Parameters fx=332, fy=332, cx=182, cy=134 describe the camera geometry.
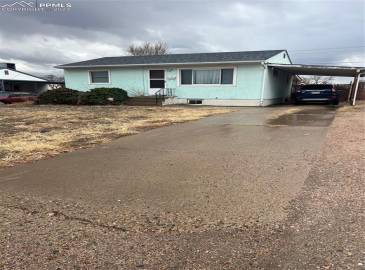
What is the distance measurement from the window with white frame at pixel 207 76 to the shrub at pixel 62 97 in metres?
7.01

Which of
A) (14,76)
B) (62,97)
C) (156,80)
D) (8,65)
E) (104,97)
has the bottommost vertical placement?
(62,97)

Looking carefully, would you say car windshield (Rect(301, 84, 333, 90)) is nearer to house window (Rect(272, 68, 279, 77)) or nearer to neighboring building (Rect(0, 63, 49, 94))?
house window (Rect(272, 68, 279, 77))

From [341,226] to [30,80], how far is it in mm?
47903

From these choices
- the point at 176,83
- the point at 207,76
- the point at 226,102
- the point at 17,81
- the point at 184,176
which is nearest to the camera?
the point at 184,176

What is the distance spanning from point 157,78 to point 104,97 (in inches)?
148

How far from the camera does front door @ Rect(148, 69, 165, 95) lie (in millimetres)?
22053

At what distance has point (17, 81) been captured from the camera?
44.1m

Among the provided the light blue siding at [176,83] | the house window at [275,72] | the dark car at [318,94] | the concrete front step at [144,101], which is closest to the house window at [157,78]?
the light blue siding at [176,83]

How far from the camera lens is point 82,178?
5051 millimetres

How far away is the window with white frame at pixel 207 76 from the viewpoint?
20469 millimetres

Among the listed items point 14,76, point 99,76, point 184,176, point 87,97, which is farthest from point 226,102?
point 14,76

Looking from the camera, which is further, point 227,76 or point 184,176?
point 227,76

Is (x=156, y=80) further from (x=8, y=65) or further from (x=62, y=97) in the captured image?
(x=8, y=65)

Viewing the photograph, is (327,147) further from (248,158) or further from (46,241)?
(46,241)
